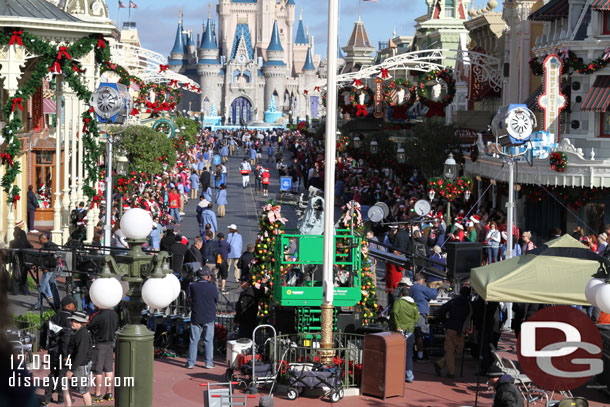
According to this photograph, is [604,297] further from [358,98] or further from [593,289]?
[358,98]

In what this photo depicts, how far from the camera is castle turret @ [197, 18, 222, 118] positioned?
571ft

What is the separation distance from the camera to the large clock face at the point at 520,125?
742 inches

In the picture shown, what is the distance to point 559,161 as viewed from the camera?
2681cm

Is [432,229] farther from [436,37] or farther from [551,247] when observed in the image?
[436,37]

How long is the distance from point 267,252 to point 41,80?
7257 mm

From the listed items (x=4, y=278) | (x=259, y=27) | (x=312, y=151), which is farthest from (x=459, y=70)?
(x=259, y=27)

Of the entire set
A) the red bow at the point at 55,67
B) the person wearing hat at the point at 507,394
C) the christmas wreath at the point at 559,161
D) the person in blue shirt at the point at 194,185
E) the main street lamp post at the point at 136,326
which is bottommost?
the person wearing hat at the point at 507,394

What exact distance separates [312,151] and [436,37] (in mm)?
14706

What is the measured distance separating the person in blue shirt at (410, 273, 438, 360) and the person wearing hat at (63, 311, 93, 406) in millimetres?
4856

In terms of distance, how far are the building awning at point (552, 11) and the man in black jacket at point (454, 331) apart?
2075 centimetres

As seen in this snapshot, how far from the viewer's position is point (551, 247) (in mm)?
13008

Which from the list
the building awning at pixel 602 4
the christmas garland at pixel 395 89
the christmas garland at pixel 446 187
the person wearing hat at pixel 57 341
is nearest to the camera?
the person wearing hat at pixel 57 341

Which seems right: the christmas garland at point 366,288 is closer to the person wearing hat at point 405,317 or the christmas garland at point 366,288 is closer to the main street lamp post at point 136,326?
the person wearing hat at point 405,317

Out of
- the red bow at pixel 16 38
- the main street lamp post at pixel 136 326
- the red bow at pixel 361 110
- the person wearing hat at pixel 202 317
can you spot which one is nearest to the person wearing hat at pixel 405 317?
the person wearing hat at pixel 202 317
